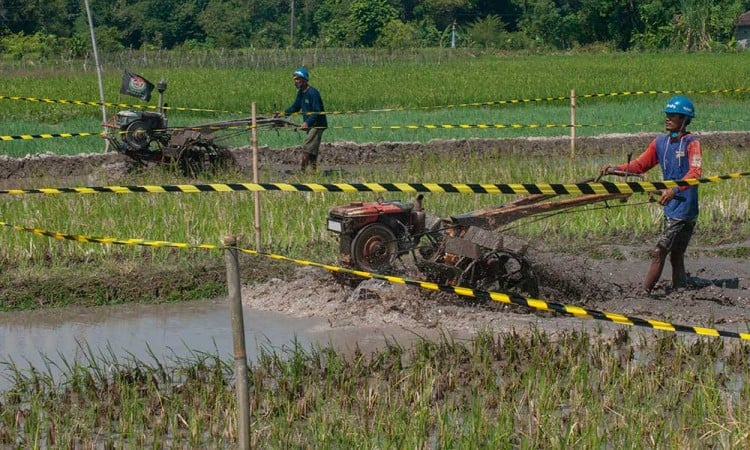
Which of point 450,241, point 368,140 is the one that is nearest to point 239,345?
point 450,241

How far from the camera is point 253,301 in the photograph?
9.92 meters

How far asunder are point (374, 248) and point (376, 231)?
5.4 inches

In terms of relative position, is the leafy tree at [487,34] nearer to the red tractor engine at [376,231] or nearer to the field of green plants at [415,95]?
the field of green plants at [415,95]

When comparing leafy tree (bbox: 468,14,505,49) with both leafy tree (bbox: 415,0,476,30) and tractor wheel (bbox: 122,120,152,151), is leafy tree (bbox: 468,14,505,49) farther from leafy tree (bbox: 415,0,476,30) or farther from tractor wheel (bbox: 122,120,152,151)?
tractor wheel (bbox: 122,120,152,151)

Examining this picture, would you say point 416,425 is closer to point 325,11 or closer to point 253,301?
point 253,301

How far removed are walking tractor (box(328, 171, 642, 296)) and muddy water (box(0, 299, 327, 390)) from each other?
0.80m

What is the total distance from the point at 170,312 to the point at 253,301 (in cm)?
69

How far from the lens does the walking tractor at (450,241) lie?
903 centimetres

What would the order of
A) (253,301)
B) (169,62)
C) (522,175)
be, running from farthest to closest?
(169,62), (522,175), (253,301)

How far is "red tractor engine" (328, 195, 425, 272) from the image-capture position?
953cm

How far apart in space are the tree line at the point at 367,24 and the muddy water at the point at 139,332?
151 feet

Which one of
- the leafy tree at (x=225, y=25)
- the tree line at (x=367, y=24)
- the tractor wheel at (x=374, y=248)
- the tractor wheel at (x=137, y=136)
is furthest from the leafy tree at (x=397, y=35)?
the tractor wheel at (x=374, y=248)

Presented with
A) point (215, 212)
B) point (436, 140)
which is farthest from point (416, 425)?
point (436, 140)

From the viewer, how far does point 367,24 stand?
249ft
